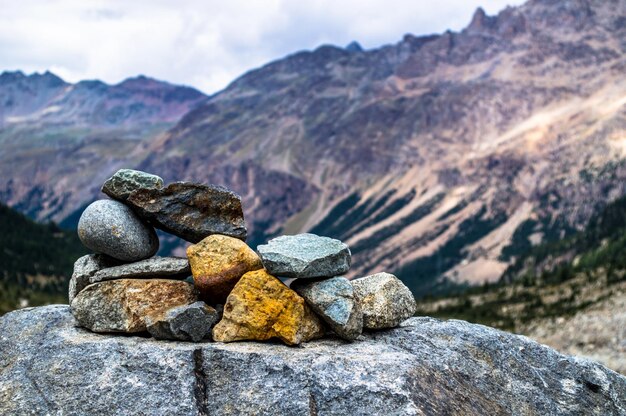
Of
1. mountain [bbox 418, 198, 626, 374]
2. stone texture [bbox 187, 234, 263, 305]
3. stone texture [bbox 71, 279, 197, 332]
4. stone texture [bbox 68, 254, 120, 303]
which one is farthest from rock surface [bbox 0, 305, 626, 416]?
mountain [bbox 418, 198, 626, 374]

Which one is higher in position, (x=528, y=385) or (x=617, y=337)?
(x=528, y=385)

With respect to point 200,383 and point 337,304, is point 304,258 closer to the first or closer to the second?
point 337,304

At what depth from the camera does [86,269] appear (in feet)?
58.5

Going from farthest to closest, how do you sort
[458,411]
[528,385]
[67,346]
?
[528,385] → [67,346] → [458,411]

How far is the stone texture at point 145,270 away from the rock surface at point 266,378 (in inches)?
68.4

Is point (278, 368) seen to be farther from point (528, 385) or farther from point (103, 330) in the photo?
point (528, 385)

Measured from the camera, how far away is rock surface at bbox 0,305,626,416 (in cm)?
1402

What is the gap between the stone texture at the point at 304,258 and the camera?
15805mm

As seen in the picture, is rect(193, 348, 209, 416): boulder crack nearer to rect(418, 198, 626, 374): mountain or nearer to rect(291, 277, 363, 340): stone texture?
rect(291, 277, 363, 340): stone texture

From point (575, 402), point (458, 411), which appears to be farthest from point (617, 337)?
point (458, 411)

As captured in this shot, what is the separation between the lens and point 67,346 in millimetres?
15484

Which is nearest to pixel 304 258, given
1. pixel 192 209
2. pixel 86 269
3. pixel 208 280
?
pixel 208 280

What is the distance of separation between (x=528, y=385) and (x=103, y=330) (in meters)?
12.3

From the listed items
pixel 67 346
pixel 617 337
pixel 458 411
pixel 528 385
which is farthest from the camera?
pixel 617 337
